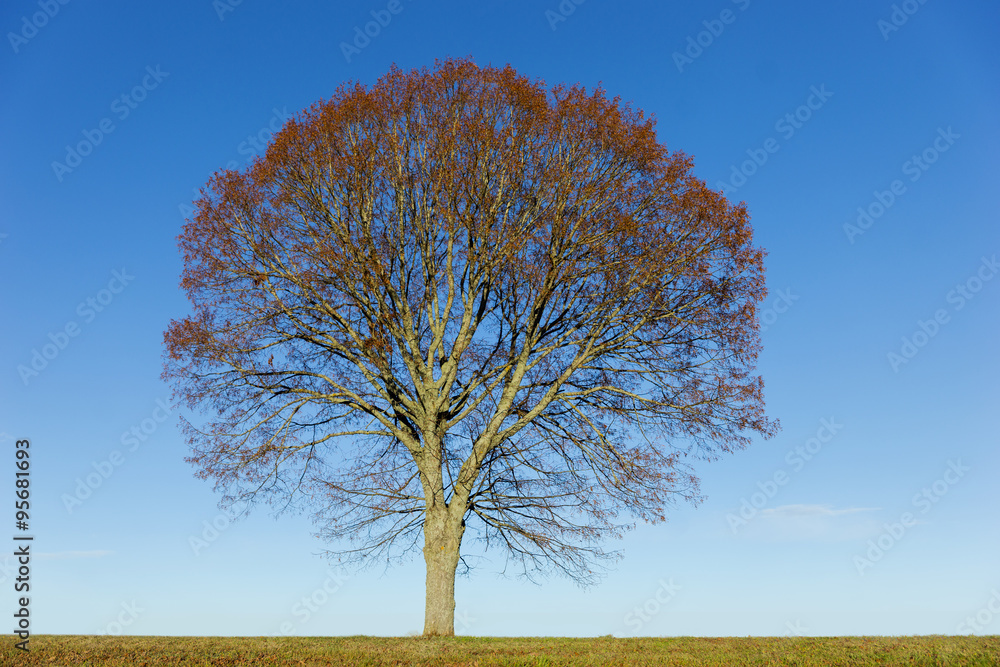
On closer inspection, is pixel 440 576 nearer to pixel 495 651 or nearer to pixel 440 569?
pixel 440 569

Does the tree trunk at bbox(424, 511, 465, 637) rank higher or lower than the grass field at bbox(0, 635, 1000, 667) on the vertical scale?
higher

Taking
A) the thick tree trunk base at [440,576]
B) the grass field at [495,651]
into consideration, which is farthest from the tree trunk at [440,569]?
the grass field at [495,651]

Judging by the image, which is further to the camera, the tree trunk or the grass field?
the tree trunk

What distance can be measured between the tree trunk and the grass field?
46.5 inches

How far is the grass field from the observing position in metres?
10.6

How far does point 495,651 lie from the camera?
11539 millimetres

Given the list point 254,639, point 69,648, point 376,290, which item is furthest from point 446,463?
point 69,648

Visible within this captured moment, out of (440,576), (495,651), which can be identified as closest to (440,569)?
(440,576)

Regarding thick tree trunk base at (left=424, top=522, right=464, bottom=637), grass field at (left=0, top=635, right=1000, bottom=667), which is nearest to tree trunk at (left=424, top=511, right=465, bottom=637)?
thick tree trunk base at (left=424, top=522, right=464, bottom=637)

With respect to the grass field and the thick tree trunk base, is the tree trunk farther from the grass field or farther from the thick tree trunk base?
the grass field

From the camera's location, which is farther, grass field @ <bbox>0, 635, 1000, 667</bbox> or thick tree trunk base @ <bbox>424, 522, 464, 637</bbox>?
thick tree trunk base @ <bbox>424, 522, 464, 637</bbox>

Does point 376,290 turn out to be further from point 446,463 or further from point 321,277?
point 446,463

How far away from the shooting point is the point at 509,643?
42.0 feet

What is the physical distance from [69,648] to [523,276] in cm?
1040
